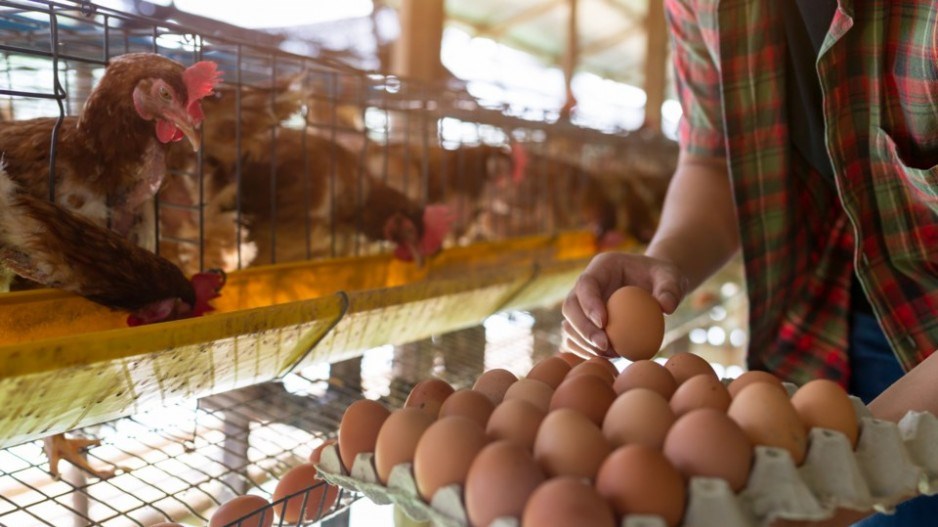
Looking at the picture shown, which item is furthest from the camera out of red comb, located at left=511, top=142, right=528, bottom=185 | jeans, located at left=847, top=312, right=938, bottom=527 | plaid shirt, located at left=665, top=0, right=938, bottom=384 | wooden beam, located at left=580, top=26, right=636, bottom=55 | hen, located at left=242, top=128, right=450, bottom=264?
wooden beam, located at left=580, top=26, right=636, bottom=55

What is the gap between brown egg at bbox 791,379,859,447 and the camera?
1.77 feet

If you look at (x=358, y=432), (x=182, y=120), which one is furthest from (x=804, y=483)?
(x=182, y=120)

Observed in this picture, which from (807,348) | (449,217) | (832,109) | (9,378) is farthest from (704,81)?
(9,378)

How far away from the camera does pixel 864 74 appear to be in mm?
873

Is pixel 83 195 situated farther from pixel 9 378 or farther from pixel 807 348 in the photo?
pixel 807 348

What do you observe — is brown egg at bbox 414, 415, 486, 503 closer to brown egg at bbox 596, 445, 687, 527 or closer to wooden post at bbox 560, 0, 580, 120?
brown egg at bbox 596, 445, 687, 527

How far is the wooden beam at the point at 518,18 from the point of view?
15.0 ft

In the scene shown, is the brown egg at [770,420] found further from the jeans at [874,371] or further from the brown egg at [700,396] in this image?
the jeans at [874,371]

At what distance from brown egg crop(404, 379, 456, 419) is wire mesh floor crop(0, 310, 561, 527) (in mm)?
236

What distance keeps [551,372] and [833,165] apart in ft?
1.59

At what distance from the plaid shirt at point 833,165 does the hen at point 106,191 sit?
2.27 feet

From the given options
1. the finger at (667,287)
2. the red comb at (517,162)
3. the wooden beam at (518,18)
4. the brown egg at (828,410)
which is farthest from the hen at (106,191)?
the wooden beam at (518,18)

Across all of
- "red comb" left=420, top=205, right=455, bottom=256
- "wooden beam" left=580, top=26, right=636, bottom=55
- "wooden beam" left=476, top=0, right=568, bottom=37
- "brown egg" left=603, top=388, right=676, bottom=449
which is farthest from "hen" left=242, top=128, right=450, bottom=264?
"wooden beam" left=580, top=26, right=636, bottom=55

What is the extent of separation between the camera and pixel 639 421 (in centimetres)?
52
